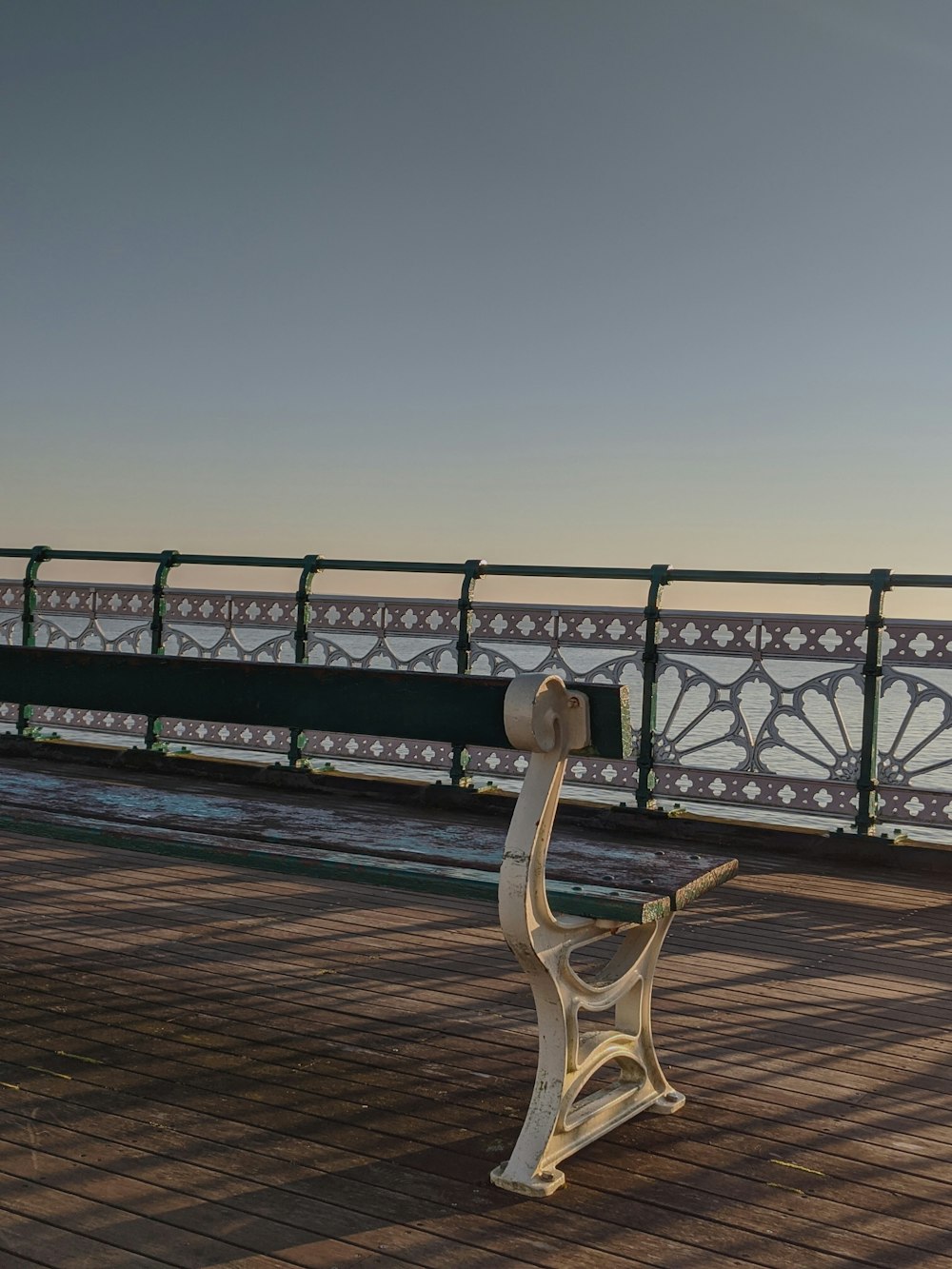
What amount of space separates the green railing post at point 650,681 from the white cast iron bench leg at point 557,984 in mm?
4203

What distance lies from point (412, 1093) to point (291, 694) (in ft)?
3.83

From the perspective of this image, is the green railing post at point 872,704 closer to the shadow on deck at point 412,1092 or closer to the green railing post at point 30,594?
the shadow on deck at point 412,1092

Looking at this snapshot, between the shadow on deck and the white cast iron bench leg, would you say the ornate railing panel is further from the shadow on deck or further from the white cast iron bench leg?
the white cast iron bench leg

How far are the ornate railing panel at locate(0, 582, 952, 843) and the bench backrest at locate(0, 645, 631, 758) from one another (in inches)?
154

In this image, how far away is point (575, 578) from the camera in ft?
27.2

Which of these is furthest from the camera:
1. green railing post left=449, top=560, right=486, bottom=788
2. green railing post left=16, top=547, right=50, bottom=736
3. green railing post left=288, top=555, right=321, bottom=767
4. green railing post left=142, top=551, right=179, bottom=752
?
green railing post left=16, top=547, right=50, bottom=736

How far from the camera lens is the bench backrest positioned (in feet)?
10.6

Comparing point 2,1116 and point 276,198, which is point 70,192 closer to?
point 276,198

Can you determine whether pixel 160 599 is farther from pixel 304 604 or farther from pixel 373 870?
pixel 373 870

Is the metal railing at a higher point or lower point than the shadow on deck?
higher

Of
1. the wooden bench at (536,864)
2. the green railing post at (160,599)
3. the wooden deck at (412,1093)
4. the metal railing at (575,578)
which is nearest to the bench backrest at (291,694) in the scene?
the wooden bench at (536,864)

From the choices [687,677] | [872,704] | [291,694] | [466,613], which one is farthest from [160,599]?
[291,694]

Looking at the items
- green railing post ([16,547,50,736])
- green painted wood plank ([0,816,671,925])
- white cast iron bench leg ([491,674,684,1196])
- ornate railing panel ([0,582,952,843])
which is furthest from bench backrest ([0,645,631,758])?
green railing post ([16,547,50,736])

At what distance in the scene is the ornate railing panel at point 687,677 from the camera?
7168 mm
